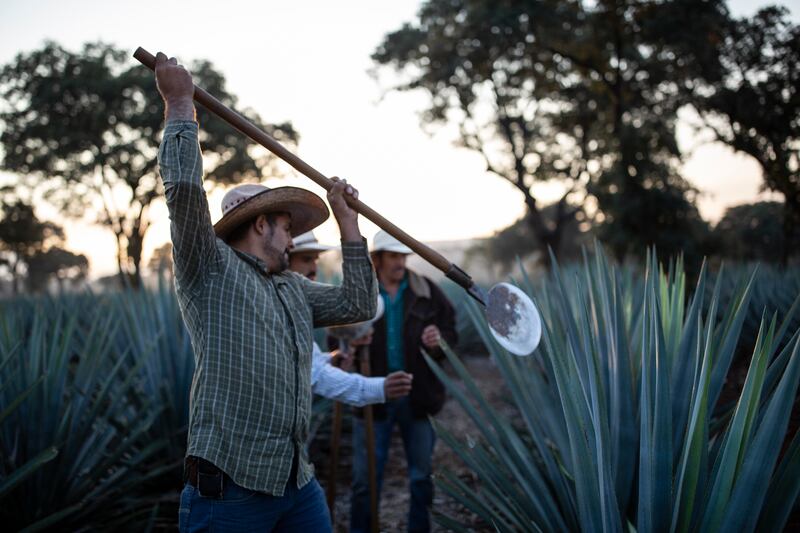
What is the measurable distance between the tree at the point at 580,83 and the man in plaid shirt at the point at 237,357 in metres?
15.7

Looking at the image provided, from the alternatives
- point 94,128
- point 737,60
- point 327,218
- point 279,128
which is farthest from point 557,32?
point 327,218

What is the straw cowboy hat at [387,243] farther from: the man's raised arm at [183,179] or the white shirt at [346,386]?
the man's raised arm at [183,179]

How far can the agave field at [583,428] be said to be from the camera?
1190 millimetres

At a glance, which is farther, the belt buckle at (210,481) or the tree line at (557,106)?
the tree line at (557,106)

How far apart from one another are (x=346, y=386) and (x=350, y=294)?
0.60 meters

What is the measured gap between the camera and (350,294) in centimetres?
205

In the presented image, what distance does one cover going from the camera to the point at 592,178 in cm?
2145

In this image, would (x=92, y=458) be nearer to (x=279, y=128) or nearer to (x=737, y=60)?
(x=737, y=60)

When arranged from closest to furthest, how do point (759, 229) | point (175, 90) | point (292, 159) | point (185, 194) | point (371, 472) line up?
point (185, 194)
point (175, 90)
point (292, 159)
point (371, 472)
point (759, 229)

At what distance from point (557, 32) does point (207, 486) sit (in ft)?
63.5

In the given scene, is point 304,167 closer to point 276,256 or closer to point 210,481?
point 276,256

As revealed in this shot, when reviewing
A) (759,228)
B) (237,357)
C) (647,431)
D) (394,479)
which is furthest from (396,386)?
(759,228)

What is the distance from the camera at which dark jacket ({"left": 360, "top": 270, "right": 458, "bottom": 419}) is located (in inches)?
126

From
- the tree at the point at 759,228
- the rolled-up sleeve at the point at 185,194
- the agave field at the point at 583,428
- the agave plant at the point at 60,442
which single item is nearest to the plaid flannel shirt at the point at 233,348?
the rolled-up sleeve at the point at 185,194
